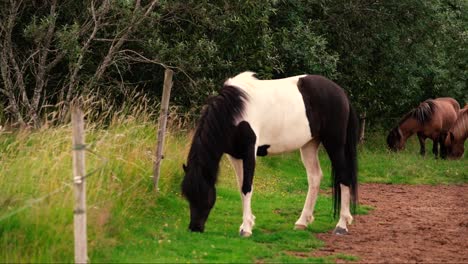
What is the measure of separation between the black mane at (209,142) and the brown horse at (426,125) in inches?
467

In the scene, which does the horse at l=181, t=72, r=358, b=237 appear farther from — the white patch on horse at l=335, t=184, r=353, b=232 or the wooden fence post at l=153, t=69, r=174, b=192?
the wooden fence post at l=153, t=69, r=174, b=192

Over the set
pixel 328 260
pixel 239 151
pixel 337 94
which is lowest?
pixel 328 260

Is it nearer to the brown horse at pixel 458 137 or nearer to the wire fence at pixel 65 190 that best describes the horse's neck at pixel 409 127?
the brown horse at pixel 458 137

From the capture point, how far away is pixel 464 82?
2328 cm

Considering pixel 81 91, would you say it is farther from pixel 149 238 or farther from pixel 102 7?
pixel 149 238

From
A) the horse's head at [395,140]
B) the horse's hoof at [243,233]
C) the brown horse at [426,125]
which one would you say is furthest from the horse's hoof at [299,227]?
the horse's head at [395,140]

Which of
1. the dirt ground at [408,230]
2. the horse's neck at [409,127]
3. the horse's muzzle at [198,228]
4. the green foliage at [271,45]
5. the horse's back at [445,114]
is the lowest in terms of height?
the dirt ground at [408,230]

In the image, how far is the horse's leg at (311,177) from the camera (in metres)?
9.09

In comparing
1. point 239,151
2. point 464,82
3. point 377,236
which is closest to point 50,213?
point 239,151

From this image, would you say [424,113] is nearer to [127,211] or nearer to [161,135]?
[161,135]

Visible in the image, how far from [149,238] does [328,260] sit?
1.84 meters

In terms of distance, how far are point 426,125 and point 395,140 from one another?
0.85m

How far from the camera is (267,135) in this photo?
865 cm

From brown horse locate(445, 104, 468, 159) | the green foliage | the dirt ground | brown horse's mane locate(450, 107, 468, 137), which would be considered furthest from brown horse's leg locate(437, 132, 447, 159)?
the dirt ground
